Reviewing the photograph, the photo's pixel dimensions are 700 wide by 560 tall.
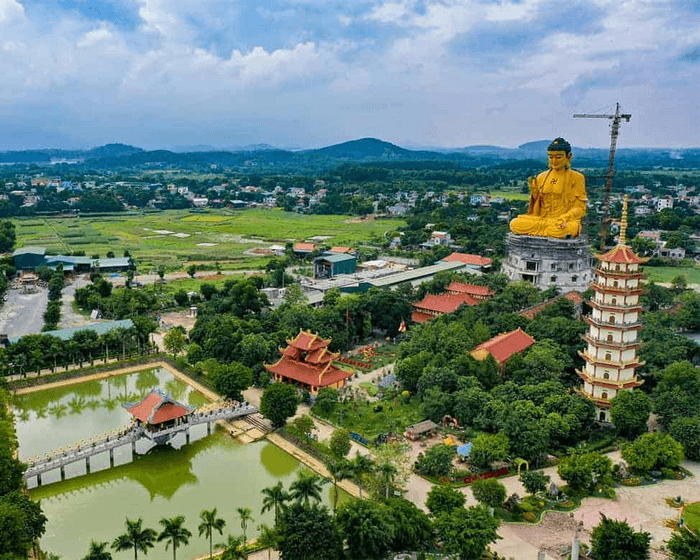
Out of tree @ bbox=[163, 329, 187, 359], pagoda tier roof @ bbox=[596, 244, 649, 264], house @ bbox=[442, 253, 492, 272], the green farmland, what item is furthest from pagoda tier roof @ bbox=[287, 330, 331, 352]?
the green farmland

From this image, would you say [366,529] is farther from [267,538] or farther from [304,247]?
[304,247]

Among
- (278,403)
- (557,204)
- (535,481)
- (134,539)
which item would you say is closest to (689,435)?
(535,481)

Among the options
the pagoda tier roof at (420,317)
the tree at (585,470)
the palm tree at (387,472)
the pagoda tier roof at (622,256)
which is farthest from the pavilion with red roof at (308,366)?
the pagoda tier roof at (622,256)

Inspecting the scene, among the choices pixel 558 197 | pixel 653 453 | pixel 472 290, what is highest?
pixel 558 197

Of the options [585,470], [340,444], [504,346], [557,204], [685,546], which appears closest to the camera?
[685,546]

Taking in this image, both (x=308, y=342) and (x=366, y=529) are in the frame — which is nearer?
(x=366, y=529)

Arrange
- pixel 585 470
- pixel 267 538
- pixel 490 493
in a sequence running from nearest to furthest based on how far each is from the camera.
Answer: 1. pixel 267 538
2. pixel 490 493
3. pixel 585 470

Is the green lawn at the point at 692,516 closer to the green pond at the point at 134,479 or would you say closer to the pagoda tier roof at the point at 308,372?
the green pond at the point at 134,479
